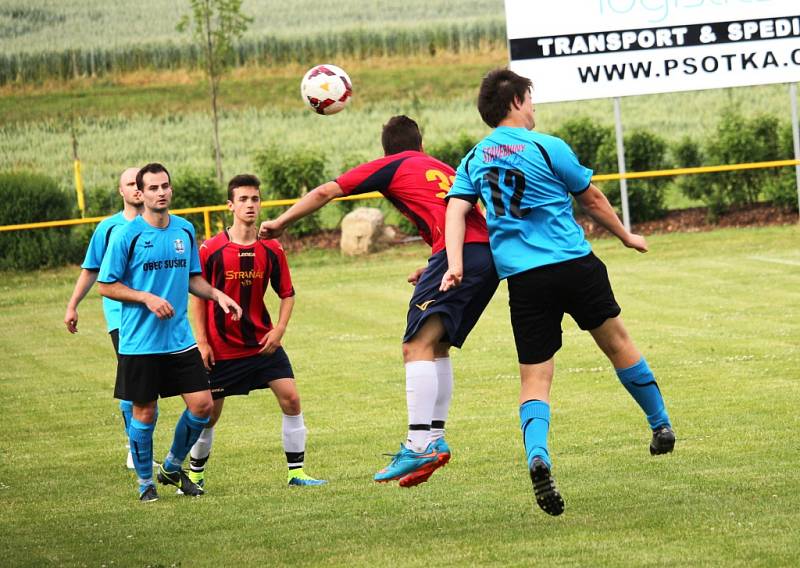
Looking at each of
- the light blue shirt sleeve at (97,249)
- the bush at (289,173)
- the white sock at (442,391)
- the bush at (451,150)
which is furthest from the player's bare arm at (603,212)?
the bush at (451,150)

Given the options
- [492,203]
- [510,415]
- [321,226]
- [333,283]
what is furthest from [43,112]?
[492,203]

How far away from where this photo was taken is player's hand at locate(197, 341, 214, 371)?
27.3 feet

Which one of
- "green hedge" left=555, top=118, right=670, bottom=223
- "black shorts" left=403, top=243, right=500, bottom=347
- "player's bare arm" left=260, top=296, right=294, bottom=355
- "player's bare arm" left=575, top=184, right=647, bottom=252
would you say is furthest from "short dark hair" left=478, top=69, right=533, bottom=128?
"green hedge" left=555, top=118, right=670, bottom=223

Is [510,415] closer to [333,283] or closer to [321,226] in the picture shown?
[333,283]

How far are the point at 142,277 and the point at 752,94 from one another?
1581 inches

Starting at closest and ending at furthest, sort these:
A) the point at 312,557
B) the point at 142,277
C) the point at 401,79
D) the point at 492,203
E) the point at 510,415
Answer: the point at 312,557, the point at 492,203, the point at 142,277, the point at 510,415, the point at 401,79

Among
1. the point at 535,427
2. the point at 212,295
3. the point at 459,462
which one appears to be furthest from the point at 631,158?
the point at 535,427

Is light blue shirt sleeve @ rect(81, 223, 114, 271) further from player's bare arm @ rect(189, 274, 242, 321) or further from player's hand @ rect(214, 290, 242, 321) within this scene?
player's hand @ rect(214, 290, 242, 321)

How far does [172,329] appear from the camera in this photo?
794cm

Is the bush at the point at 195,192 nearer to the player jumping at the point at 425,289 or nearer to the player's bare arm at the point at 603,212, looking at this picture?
the player jumping at the point at 425,289

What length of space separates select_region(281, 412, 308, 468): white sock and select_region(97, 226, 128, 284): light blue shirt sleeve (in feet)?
4.46

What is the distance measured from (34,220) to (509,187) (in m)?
22.2

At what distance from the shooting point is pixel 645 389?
276 inches

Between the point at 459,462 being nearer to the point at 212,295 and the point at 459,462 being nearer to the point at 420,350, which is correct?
the point at 420,350
